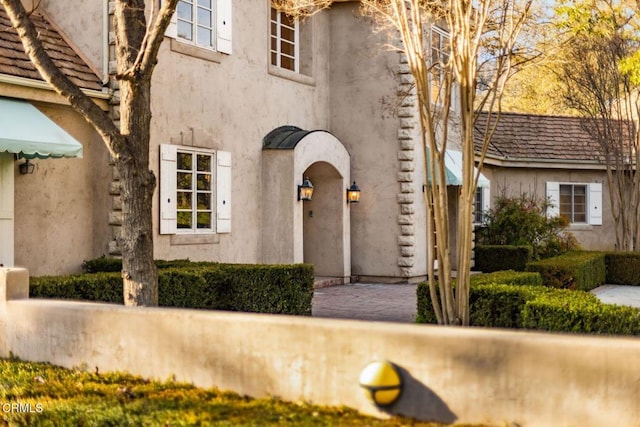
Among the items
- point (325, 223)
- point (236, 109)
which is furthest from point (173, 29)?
point (325, 223)

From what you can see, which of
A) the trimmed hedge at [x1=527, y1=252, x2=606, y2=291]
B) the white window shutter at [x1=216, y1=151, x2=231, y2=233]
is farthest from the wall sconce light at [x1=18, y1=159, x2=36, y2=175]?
the trimmed hedge at [x1=527, y1=252, x2=606, y2=291]

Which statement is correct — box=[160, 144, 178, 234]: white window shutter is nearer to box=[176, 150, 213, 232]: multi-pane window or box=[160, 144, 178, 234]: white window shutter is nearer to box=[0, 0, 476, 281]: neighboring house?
box=[0, 0, 476, 281]: neighboring house

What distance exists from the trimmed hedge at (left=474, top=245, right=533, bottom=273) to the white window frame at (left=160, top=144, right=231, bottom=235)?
27.5ft

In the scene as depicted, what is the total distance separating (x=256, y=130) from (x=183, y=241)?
3048 millimetres

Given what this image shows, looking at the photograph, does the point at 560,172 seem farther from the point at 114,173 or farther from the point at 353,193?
the point at 114,173

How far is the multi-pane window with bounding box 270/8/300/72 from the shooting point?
646 inches

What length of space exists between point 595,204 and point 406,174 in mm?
11255

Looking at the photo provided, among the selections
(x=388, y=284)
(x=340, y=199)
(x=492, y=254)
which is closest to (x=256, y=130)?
(x=340, y=199)

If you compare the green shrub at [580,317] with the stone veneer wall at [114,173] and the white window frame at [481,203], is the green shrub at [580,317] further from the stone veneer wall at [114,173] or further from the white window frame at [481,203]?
the white window frame at [481,203]

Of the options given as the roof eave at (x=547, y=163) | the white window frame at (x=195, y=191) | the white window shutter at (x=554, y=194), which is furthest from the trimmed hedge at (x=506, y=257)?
the white window frame at (x=195, y=191)

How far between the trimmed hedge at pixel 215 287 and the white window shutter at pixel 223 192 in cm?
229

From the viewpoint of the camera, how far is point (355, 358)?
17.3 ft

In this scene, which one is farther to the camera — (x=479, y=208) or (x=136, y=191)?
(x=479, y=208)

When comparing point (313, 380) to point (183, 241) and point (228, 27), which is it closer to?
point (183, 241)
